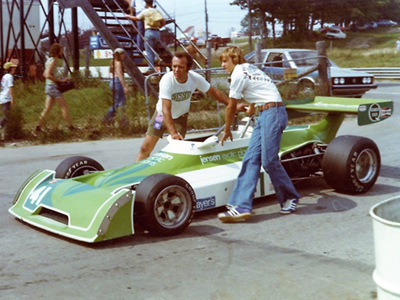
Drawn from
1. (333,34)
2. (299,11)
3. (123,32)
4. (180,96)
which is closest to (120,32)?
(123,32)

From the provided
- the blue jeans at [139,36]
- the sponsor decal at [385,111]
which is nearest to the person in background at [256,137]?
the sponsor decal at [385,111]

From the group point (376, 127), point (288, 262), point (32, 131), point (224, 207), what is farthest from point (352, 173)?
point (32, 131)

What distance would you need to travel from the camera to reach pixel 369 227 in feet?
19.5

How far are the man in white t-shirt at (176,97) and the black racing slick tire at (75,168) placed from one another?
71 centimetres

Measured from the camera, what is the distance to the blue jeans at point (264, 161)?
623cm

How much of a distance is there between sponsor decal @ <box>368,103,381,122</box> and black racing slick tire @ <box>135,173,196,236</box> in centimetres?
Result: 270

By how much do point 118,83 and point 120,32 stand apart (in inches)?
167

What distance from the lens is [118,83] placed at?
1223cm

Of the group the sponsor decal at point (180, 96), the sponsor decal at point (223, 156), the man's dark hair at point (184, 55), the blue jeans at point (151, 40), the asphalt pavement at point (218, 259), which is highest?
the blue jeans at point (151, 40)

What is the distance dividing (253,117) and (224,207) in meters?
1.03

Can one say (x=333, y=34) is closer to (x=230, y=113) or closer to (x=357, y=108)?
(x=357, y=108)

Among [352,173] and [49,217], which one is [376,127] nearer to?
[352,173]

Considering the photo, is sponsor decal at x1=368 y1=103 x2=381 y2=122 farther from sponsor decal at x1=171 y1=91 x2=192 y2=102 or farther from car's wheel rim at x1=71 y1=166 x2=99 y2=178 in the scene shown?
car's wheel rim at x1=71 y1=166 x2=99 y2=178

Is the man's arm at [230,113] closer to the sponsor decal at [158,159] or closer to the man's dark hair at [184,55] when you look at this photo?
the sponsor decal at [158,159]
